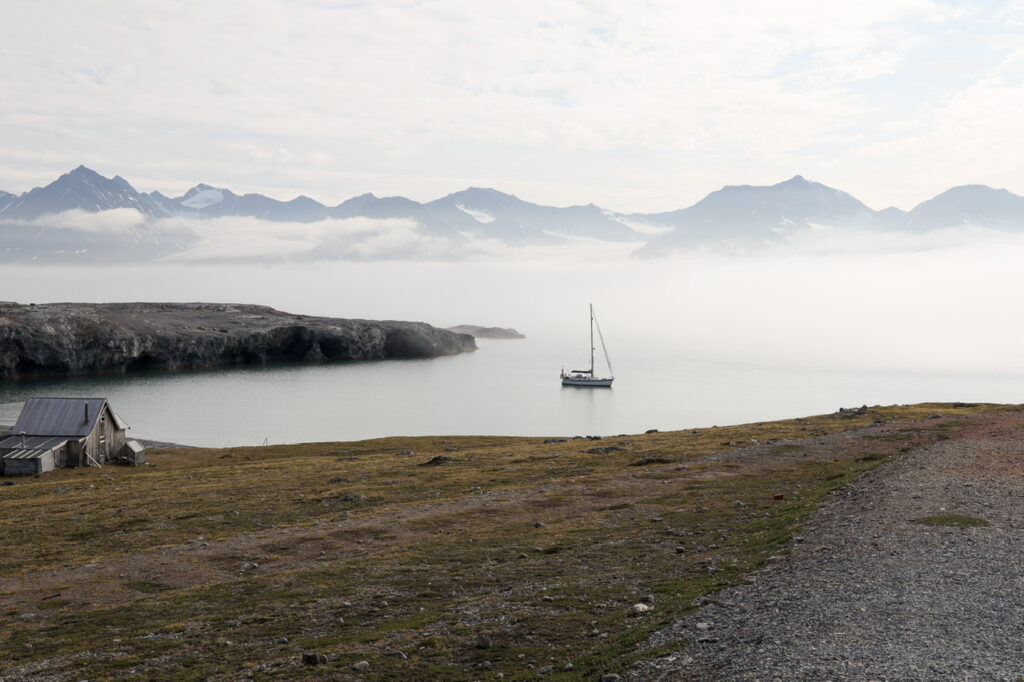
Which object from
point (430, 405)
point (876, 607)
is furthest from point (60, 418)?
point (876, 607)

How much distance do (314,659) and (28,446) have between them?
251 feet

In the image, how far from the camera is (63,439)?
83.8 meters

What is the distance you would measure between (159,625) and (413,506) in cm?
2210

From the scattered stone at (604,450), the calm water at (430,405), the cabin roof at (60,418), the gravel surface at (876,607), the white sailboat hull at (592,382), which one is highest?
the gravel surface at (876,607)

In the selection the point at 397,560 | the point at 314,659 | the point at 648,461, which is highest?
the point at 314,659

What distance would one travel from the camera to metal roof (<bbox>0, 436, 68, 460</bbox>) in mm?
Answer: 79500

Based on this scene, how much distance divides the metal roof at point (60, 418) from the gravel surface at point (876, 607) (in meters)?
77.1

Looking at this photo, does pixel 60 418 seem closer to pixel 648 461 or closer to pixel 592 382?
pixel 648 461

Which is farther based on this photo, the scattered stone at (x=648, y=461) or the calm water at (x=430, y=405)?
the calm water at (x=430, y=405)

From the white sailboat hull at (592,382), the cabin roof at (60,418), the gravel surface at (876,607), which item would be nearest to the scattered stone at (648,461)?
the gravel surface at (876,607)

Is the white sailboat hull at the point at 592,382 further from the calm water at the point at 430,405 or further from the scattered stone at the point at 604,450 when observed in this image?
the scattered stone at the point at 604,450

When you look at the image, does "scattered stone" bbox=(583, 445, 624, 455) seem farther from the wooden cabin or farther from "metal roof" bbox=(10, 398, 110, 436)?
"metal roof" bbox=(10, 398, 110, 436)

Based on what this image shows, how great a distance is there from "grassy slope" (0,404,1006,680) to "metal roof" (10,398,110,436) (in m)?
20.7

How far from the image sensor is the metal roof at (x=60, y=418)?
8469 cm
